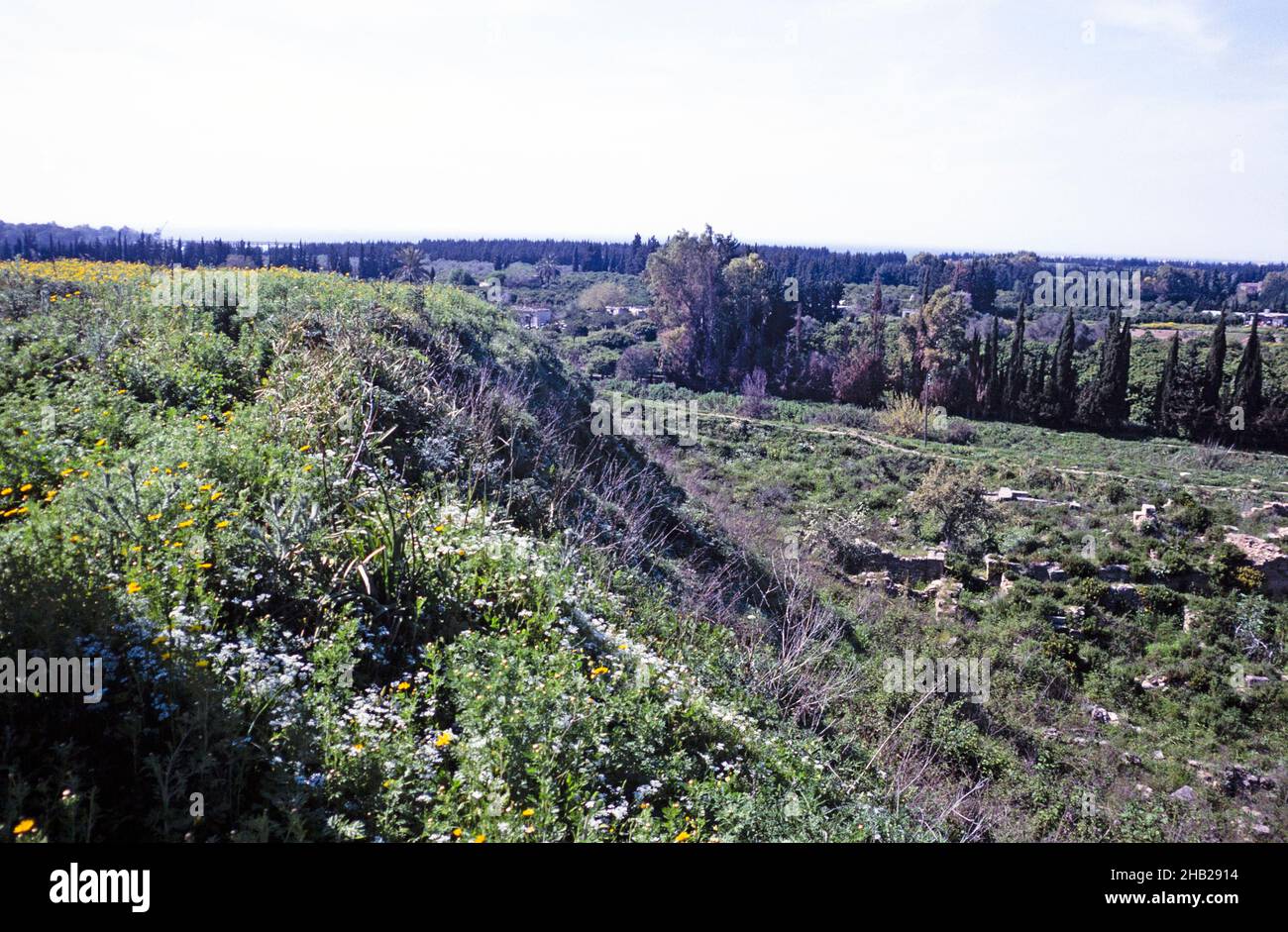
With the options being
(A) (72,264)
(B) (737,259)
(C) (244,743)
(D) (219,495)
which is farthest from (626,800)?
(B) (737,259)

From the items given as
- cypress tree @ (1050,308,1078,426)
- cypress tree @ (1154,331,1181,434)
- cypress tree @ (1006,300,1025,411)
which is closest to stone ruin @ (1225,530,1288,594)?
cypress tree @ (1154,331,1181,434)

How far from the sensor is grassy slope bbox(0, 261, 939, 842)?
2.71m

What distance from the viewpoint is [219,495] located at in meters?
4.45

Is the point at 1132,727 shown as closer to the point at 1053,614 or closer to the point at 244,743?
the point at 1053,614

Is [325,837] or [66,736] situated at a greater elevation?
[66,736]

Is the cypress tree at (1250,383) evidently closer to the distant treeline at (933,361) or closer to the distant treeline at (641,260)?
the distant treeline at (933,361)

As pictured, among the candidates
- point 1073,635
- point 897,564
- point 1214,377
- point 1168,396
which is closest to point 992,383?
point 1168,396

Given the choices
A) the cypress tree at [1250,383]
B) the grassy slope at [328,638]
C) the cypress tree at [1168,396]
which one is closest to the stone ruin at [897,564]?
the grassy slope at [328,638]

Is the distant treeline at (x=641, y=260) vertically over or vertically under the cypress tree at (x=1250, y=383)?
over

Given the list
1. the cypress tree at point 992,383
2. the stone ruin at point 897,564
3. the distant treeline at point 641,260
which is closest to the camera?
the stone ruin at point 897,564

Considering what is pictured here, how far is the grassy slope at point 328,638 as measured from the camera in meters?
2.71

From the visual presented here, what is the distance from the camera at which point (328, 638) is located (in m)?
3.86

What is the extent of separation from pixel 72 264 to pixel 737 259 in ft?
133

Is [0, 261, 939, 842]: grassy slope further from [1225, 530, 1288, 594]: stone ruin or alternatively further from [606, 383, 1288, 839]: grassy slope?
[1225, 530, 1288, 594]: stone ruin
